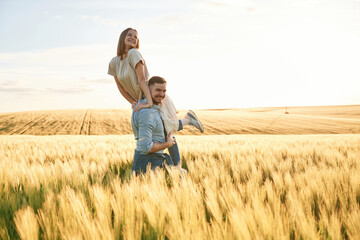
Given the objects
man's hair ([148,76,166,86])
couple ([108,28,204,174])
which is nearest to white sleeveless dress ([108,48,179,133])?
couple ([108,28,204,174])

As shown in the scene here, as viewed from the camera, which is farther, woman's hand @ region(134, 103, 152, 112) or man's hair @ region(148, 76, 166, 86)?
man's hair @ region(148, 76, 166, 86)

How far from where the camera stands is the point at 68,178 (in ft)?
8.13

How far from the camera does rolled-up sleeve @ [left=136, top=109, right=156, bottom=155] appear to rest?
2.59 m

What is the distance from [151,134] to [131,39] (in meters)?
1.21

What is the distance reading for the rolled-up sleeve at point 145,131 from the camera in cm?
259

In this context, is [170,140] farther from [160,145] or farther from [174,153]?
[174,153]

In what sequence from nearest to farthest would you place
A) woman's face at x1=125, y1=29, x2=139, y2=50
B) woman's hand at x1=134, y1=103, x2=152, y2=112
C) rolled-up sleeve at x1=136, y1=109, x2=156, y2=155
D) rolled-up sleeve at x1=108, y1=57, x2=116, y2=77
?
rolled-up sleeve at x1=136, y1=109, x2=156, y2=155
woman's hand at x1=134, y1=103, x2=152, y2=112
woman's face at x1=125, y1=29, x2=139, y2=50
rolled-up sleeve at x1=108, y1=57, x2=116, y2=77

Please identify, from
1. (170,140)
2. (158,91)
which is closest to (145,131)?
(170,140)

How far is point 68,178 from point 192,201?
1.50m

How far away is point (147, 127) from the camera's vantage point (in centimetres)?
261

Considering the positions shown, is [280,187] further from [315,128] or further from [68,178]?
[315,128]

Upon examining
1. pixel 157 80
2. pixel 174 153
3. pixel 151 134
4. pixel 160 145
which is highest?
pixel 157 80

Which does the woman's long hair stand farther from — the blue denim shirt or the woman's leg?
the woman's leg

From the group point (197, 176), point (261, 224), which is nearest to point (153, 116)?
point (197, 176)
